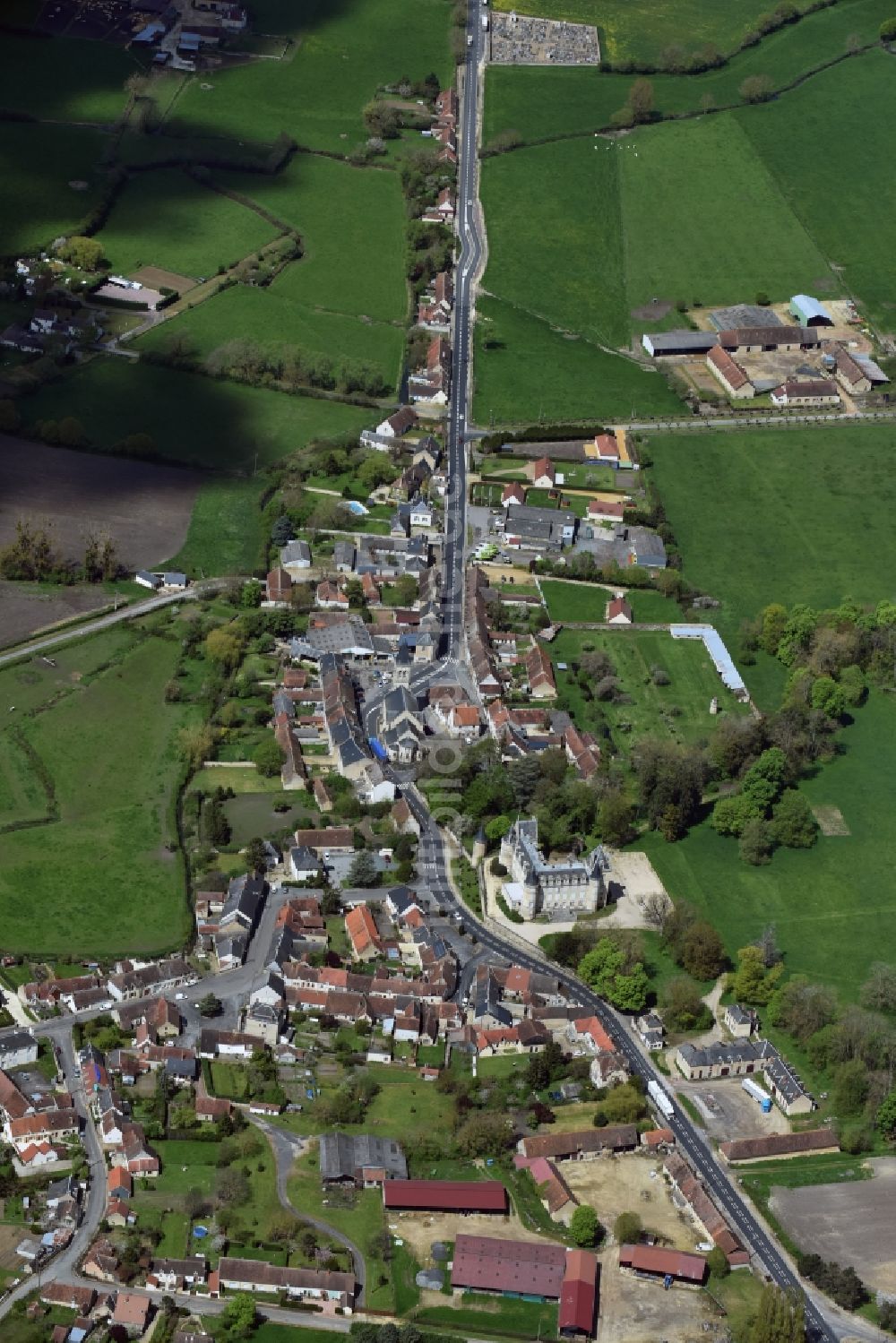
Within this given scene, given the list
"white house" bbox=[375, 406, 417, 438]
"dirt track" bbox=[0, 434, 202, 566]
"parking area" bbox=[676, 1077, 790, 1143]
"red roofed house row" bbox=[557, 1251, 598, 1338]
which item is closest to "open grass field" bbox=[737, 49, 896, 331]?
"white house" bbox=[375, 406, 417, 438]

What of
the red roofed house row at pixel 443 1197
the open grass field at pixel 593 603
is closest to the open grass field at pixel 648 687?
the open grass field at pixel 593 603

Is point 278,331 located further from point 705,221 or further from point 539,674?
point 539,674

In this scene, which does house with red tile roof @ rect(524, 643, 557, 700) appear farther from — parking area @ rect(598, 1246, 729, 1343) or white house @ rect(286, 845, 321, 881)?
parking area @ rect(598, 1246, 729, 1343)

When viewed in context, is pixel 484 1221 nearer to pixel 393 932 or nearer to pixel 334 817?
pixel 393 932

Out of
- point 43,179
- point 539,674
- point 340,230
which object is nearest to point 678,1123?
point 539,674

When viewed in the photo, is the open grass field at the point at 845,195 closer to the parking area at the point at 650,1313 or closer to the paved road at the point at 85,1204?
the paved road at the point at 85,1204

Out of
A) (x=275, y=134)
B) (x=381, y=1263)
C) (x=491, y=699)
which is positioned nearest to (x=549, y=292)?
(x=275, y=134)
